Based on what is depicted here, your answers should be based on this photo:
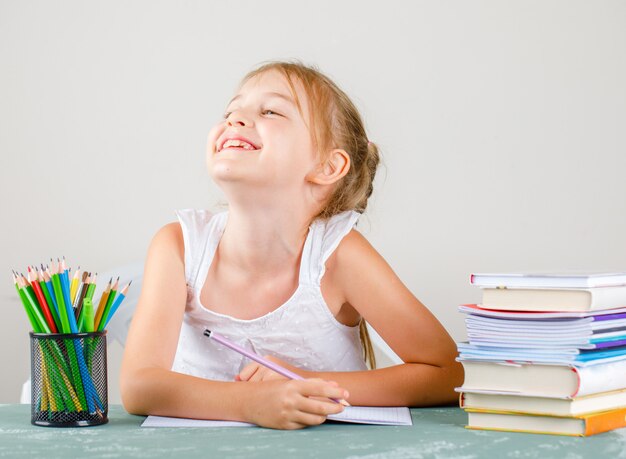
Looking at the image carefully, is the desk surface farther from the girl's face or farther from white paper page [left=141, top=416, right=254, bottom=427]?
the girl's face

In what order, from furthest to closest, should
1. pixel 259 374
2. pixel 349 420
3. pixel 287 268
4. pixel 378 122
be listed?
1. pixel 378 122
2. pixel 287 268
3. pixel 259 374
4. pixel 349 420

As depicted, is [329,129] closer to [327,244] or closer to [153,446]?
[327,244]

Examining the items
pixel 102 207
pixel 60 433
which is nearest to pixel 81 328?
pixel 60 433

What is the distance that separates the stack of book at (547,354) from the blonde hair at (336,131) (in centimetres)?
52

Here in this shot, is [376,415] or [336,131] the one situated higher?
[336,131]

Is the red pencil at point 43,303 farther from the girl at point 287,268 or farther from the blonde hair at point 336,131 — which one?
the blonde hair at point 336,131

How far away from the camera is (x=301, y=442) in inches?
35.7

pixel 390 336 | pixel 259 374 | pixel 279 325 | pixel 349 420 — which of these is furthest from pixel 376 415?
pixel 279 325

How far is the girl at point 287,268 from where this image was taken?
127cm

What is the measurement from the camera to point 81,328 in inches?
39.6

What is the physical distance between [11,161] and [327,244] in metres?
1.30

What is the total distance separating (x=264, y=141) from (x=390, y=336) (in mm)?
348

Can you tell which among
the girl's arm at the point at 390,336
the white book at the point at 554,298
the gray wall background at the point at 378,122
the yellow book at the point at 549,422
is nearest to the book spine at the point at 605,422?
the yellow book at the point at 549,422

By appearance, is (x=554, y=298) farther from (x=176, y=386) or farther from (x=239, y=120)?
(x=239, y=120)
